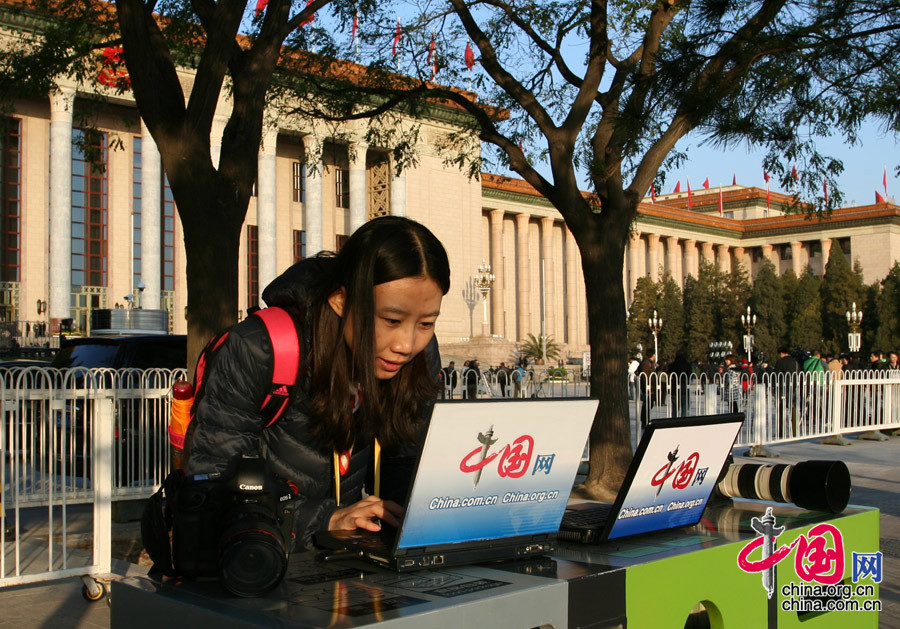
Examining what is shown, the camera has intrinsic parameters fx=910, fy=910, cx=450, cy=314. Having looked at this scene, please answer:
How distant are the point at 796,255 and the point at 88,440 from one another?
254 feet

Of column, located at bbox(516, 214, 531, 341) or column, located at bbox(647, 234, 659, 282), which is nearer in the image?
column, located at bbox(516, 214, 531, 341)

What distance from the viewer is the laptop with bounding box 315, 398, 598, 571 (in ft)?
6.09

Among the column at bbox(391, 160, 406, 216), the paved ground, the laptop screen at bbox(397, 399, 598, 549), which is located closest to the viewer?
the laptop screen at bbox(397, 399, 598, 549)

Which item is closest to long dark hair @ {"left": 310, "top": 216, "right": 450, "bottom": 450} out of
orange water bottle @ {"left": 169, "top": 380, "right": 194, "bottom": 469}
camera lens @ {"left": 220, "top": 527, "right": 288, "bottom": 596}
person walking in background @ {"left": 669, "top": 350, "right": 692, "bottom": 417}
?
camera lens @ {"left": 220, "top": 527, "right": 288, "bottom": 596}

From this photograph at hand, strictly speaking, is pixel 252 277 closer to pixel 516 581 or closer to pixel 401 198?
pixel 401 198

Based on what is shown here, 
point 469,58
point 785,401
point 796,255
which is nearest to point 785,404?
point 785,401

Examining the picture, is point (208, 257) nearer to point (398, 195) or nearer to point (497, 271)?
point (398, 195)

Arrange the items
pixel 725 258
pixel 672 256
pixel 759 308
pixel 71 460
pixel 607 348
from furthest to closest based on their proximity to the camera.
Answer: pixel 725 258, pixel 672 256, pixel 759 308, pixel 607 348, pixel 71 460

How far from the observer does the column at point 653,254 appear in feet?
235

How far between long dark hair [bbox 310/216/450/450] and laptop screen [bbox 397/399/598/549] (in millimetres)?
441

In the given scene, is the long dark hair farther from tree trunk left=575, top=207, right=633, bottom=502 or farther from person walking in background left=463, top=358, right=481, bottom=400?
person walking in background left=463, top=358, right=481, bottom=400

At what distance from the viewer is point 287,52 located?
11438 mm

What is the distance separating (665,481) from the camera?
2359 mm

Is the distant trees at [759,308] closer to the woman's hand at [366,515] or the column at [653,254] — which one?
the column at [653,254]
